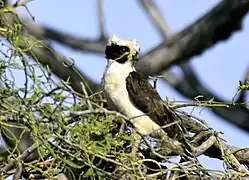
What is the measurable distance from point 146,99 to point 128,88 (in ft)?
0.16

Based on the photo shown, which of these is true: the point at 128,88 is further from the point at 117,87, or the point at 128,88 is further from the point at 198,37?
the point at 198,37

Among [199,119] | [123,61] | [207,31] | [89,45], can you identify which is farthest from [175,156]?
[89,45]

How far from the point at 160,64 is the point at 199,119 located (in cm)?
149

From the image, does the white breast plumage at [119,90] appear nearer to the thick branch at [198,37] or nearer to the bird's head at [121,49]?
the bird's head at [121,49]

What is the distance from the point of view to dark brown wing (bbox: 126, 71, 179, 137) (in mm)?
1709

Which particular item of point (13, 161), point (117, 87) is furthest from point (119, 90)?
point (13, 161)

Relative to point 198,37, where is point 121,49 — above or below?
below

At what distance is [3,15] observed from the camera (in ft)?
4.84

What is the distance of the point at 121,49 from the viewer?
1.78 m

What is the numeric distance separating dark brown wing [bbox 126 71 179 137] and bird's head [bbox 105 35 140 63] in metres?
0.05

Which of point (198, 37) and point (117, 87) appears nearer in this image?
point (117, 87)

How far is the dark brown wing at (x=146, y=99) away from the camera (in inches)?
67.3

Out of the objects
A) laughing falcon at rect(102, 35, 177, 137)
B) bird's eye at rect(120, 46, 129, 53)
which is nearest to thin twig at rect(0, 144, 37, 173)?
laughing falcon at rect(102, 35, 177, 137)

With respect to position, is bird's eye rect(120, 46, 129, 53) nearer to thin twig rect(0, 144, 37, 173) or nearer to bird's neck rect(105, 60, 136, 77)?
bird's neck rect(105, 60, 136, 77)
